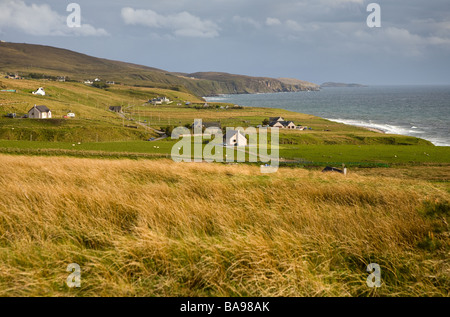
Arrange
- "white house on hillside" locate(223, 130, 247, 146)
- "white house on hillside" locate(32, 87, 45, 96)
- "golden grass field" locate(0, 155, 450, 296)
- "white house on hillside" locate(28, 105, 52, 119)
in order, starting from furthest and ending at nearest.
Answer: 1. "white house on hillside" locate(32, 87, 45, 96)
2. "white house on hillside" locate(28, 105, 52, 119)
3. "white house on hillside" locate(223, 130, 247, 146)
4. "golden grass field" locate(0, 155, 450, 296)

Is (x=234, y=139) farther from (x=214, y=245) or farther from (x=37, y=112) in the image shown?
(x=214, y=245)

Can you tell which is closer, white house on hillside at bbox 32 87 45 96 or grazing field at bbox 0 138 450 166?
grazing field at bbox 0 138 450 166

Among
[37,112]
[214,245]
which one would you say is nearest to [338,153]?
[214,245]

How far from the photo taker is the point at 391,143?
333ft

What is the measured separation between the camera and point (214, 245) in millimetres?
5020

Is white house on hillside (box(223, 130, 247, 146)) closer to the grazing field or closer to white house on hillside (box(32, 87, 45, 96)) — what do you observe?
the grazing field

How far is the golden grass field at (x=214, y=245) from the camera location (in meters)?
4.36

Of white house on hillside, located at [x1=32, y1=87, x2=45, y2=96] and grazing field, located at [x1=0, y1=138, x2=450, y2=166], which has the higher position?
white house on hillside, located at [x1=32, y1=87, x2=45, y2=96]

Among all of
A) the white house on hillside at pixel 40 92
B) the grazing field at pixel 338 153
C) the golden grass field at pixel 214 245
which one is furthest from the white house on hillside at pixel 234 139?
the white house on hillside at pixel 40 92

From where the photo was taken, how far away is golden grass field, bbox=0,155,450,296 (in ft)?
14.3

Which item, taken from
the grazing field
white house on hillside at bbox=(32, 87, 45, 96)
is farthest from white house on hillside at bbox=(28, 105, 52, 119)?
white house on hillside at bbox=(32, 87, 45, 96)

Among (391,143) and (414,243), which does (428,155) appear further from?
(414,243)
